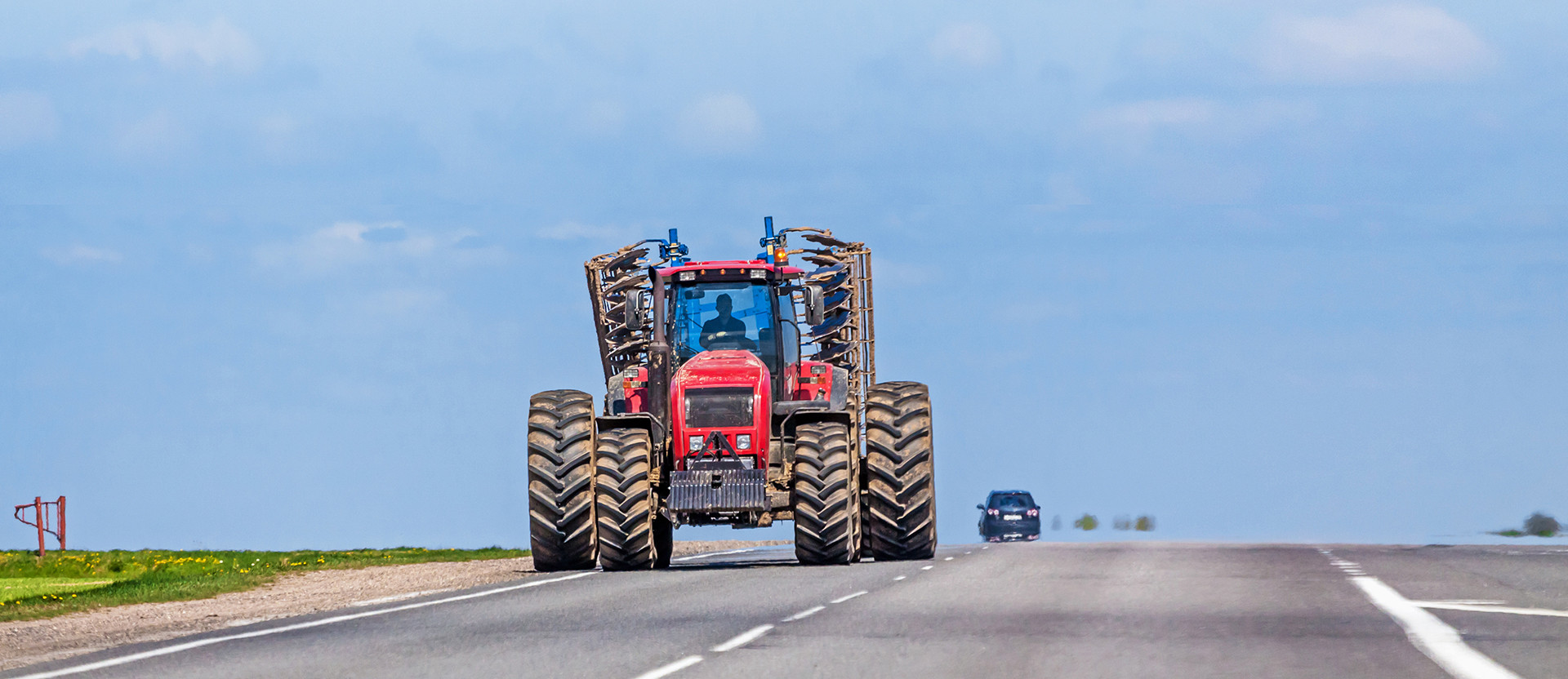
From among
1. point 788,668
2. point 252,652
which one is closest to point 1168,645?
point 788,668

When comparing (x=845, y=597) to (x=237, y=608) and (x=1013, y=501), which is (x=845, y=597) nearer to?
(x=237, y=608)

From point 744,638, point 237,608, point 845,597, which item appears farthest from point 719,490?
point 744,638

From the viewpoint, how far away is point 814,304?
23641mm

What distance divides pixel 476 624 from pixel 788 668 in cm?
484

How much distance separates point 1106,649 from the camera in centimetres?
1334

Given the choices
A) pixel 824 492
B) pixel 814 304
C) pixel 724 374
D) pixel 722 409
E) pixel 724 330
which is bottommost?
pixel 824 492

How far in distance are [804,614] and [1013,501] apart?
33.4 m

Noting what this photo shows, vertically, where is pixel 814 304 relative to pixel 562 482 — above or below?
above

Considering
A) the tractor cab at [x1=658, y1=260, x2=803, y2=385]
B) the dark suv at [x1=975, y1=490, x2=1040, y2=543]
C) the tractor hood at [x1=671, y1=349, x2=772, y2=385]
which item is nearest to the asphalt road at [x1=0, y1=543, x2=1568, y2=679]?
the tractor hood at [x1=671, y1=349, x2=772, y2=385]

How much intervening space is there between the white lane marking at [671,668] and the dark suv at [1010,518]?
36.6m

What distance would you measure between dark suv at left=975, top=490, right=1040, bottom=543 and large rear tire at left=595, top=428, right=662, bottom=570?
2646cm

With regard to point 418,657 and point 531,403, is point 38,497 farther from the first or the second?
point 418,657

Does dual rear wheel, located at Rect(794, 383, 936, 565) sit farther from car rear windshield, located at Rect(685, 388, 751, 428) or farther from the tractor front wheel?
the tractor front wheel

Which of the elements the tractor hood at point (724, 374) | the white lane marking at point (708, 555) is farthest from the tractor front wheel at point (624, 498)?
the white lane marking at point (708, 555)
